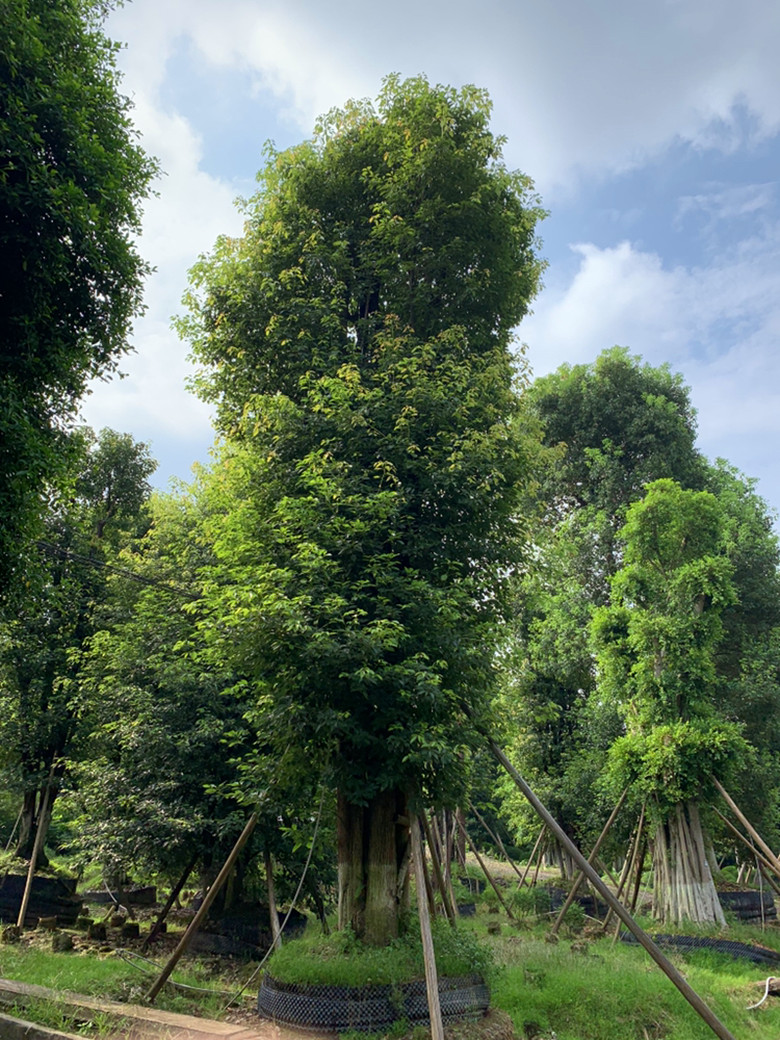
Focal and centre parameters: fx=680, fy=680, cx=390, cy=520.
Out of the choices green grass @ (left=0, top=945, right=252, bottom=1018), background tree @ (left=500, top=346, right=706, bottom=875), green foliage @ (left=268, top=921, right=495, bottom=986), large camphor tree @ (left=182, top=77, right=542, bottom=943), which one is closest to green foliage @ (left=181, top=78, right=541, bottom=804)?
large camphor tree @ (left=182, top=77, right=542, bottom=943)

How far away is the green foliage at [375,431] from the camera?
25.2ft

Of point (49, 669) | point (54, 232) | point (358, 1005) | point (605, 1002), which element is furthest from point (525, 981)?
point (49, 669)

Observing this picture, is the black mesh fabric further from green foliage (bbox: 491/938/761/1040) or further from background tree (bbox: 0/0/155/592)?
background tree (bbox: 0/0/155/592)

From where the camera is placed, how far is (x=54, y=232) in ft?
24.9

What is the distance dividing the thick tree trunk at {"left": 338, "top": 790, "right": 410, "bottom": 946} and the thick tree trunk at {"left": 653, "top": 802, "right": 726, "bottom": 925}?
31.5ft

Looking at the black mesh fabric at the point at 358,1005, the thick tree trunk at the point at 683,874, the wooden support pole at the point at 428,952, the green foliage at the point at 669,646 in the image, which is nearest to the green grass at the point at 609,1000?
the black mesh fabric at the point at 358,1005

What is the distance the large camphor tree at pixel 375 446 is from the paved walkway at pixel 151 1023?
143cm

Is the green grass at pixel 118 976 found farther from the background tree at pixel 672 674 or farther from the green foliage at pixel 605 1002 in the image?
the background tree at pixel 672 674

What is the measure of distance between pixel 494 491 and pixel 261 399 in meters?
3.45

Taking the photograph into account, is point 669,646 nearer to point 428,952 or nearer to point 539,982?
point 539,982

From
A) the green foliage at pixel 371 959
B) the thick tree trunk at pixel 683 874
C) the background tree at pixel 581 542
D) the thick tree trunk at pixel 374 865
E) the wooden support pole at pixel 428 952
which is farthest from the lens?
the background tree at pixel 581 542

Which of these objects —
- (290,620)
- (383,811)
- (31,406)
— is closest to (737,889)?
(383,811)

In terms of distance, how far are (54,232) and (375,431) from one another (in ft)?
14.2

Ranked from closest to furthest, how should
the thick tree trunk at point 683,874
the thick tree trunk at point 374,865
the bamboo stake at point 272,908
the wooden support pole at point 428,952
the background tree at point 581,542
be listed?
1. the wooden support pole at point 428,952
2. the thick tree trunk at point 374,865
3. the bamboo stake at point 272,908
4. the thick tree trunk at point 683,874
5. the background tree at point 581,542
